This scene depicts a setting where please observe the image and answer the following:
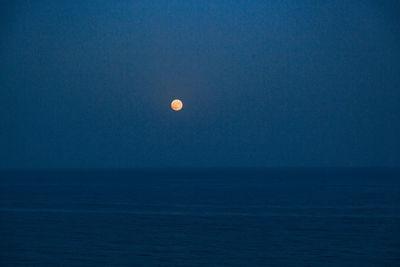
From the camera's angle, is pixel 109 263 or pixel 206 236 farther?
pixel 206 236

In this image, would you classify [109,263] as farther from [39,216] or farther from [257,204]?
[257,204]

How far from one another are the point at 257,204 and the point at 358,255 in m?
16.7

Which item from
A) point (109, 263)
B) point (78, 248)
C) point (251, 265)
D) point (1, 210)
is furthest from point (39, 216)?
point (251, 265)

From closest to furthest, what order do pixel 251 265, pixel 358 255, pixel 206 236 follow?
pixel 251 265
pixel 358 255
pixel 206 236

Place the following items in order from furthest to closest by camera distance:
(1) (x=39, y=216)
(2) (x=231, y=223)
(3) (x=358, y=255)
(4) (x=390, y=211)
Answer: (4) (x=390, y=211) < (1) (x=39, y=216) < (2) (x=231, y=223) < (3) (x=358, y=255)

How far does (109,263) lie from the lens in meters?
11.8

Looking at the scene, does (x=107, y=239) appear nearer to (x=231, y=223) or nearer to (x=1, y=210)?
(x=231, y=223)

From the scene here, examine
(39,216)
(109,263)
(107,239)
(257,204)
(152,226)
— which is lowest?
(109,263)

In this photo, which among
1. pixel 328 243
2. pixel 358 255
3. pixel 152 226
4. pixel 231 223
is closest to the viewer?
pixel 358 255

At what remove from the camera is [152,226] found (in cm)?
1897

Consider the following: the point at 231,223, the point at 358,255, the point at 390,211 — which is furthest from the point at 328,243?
the point at 390,211

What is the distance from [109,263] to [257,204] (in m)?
18.8

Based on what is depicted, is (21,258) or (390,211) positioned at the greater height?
(390,211)

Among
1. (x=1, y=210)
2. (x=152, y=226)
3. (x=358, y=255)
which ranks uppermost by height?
(x=1, y=210)
